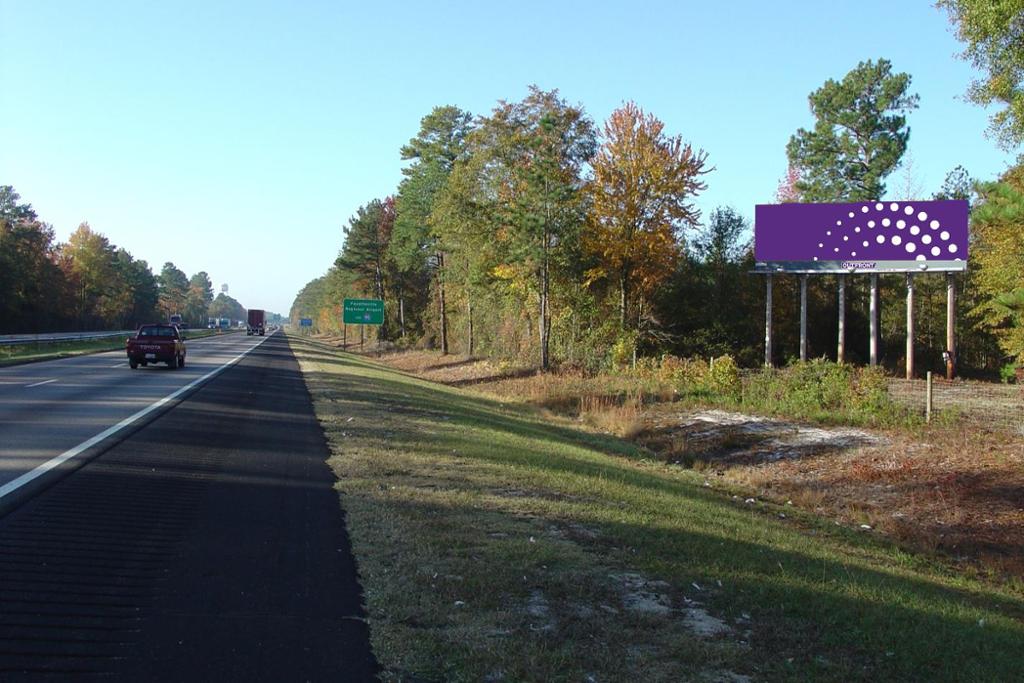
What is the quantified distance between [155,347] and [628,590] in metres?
29.9

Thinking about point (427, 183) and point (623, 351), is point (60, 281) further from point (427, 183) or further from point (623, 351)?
point (623, 351)

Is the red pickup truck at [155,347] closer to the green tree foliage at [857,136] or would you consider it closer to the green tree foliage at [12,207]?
the green tree foliage at [857,136]

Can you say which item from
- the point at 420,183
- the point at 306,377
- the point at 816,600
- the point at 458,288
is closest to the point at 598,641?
the point at 816,600

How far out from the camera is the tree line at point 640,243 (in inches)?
1532

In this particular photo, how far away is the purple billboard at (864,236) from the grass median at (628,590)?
2758 cm

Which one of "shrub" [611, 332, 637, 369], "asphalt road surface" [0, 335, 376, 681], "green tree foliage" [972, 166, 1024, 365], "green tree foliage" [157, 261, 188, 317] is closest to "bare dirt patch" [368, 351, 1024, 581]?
"asphalt road surface" [0, 335, 376, 681]

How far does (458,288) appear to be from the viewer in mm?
50938

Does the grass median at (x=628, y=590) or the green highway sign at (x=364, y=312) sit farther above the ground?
the green highway sign at (x=364, y=312)

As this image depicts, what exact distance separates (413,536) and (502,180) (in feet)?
118

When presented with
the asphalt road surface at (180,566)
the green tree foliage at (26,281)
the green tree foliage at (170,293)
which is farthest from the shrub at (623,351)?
the green tree foliage at (170,293)

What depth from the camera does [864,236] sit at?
36.7 metres

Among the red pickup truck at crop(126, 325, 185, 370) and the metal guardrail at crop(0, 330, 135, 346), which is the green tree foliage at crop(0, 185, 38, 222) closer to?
the metal guardrail at crop(0, 330, 135, 346)

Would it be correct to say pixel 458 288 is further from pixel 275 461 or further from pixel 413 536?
pixel 413 536

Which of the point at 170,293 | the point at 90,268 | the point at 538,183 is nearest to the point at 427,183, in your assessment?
the point at 538,183
